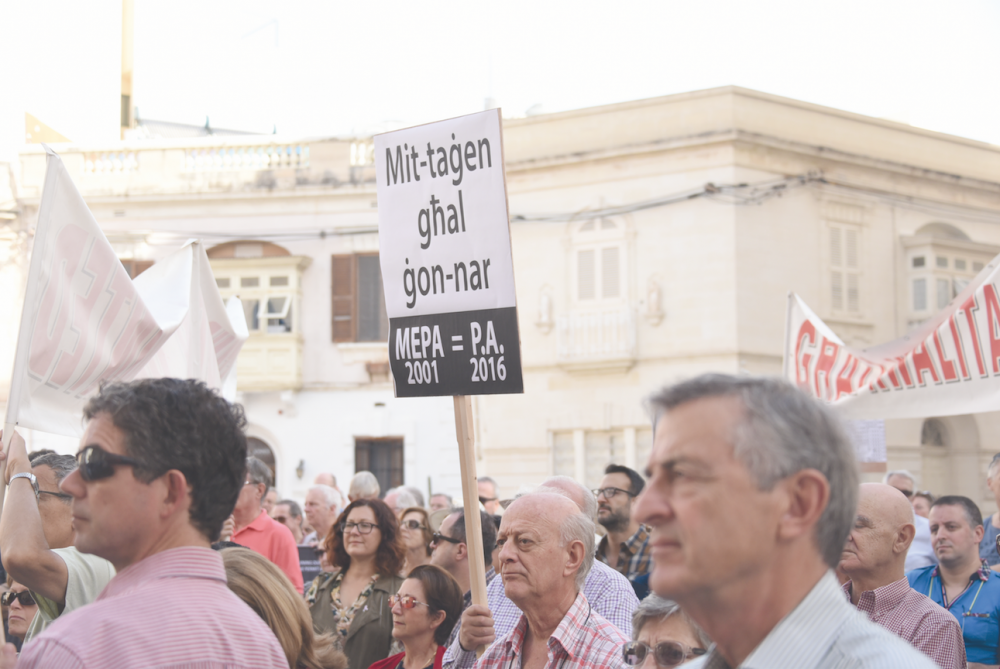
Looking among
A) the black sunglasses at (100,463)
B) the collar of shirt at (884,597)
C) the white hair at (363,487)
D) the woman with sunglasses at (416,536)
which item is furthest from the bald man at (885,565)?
the white hair at (363,487)

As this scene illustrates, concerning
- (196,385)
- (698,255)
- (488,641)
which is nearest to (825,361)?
(488,641)

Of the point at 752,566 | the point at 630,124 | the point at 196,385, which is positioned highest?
the point at 630,124

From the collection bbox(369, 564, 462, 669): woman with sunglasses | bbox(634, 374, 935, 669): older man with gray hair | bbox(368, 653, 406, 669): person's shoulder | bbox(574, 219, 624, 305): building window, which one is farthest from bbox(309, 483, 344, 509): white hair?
bbox(574, 219, 624, 305): building window

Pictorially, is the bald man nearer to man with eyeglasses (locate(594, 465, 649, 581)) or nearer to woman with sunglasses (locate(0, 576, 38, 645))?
man with eyeglasses (locate(594, 465, 649, 581))

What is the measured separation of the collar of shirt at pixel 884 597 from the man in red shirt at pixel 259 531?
11.1 ft

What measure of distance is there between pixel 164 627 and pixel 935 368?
6.84 meters

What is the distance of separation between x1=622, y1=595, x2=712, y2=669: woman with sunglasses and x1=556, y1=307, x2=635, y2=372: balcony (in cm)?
1595

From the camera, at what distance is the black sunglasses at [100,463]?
7.88 feet

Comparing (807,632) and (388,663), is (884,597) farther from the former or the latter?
(807,632)

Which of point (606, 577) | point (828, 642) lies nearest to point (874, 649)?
point (828, 642)

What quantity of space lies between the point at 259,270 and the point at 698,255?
9.02m

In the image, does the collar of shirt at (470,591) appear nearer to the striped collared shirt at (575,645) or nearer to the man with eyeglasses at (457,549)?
the man with eyeglasses at (457,549)

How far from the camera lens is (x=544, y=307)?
781 inches

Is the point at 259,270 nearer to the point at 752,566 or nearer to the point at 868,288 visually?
the point at 868,288
